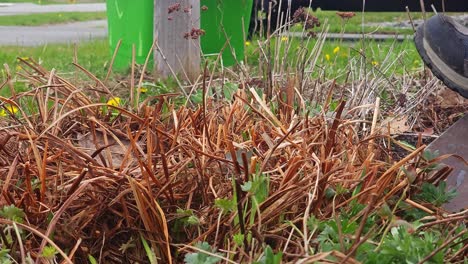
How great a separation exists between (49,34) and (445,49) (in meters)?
7.78

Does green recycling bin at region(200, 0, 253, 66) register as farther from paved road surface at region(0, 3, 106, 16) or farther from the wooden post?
paved road surface at region(0, 3, 106, 16)

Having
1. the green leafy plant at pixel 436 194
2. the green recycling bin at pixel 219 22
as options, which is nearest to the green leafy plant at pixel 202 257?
the green leafy plant at pixel 436 194

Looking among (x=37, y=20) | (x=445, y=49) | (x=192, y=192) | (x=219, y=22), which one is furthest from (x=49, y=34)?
(x=192, y=192)

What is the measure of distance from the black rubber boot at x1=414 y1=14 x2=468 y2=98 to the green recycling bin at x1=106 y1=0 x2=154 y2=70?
1932mm

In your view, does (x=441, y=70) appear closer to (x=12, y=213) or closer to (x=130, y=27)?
(x=12, y=213)

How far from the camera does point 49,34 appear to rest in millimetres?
9344

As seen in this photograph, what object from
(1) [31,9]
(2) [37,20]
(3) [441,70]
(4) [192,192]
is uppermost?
(3) [441,70]

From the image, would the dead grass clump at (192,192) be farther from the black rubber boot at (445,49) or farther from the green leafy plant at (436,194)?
the black rubber boot at (445,49)

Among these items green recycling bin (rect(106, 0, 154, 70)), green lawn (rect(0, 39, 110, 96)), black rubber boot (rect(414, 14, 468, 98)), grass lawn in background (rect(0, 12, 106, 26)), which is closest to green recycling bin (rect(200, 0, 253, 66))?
green recycling bin (rect(106, 0, 154, 70))

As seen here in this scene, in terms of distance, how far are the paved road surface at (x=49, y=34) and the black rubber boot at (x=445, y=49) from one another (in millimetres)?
5919

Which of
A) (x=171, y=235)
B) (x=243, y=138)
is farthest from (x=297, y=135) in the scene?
(x=171, y=235)

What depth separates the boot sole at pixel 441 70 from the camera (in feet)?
7.22

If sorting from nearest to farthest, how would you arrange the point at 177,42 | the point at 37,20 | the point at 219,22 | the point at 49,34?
1. the point at 177,42
2. the point at 219,22
3. the point at 49,34
4. the point at 37,20

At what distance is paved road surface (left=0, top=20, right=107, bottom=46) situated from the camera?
8145 millimetres
